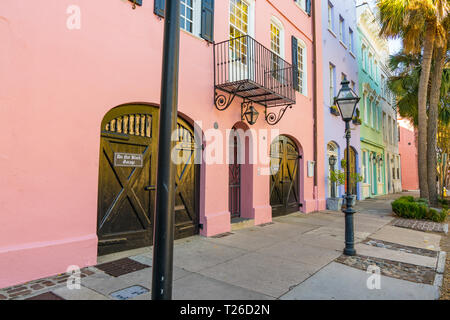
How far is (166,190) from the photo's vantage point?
202 cm

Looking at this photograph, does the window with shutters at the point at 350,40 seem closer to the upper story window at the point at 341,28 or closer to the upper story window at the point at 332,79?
the upper story window at the point at 341,28

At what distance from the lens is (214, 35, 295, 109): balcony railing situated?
7.08 m

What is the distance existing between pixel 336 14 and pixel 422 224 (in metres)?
10.9

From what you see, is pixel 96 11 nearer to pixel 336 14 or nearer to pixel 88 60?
pixel 88 60

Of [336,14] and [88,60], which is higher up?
[336,14]

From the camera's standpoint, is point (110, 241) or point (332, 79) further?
point (332, 79)

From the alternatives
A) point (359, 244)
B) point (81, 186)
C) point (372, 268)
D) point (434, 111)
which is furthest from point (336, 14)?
point (81, 186)

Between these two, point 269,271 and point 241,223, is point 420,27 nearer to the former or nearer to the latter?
point 241,223

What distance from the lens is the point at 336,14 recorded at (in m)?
14.7

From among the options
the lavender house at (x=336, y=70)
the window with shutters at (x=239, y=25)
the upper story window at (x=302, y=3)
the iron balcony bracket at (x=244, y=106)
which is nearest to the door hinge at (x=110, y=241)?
the iron balcony bracket at (x=244, y=106)

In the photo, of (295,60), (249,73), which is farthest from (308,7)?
(249,73)

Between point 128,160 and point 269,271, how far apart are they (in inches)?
122
